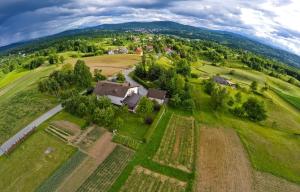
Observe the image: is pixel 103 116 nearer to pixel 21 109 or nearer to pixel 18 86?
pixel 21 109

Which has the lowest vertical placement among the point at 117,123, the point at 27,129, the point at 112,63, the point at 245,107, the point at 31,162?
the point at 27,129

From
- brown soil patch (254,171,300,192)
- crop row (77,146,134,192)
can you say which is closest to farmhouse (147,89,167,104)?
crop row (77,146,134,192)

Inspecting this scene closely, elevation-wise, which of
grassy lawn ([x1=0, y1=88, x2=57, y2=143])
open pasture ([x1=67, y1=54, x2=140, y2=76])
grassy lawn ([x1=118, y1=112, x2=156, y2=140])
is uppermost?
grassy lawn ([x1=118, y1=112, x2=156, y2=140])

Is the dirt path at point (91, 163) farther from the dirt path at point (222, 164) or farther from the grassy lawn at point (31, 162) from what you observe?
the dirt path at point (222, 164)

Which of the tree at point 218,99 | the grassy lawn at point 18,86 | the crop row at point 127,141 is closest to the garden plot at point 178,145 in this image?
the crop row at point 127,141

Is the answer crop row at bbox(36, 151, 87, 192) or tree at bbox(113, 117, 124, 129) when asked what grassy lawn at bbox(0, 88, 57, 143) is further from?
tree at bbox(113, 117, 124, 129)

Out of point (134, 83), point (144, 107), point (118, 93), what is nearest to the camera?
point (144, 107)

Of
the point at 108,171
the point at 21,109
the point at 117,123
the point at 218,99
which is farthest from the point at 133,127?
the point at 21,109
